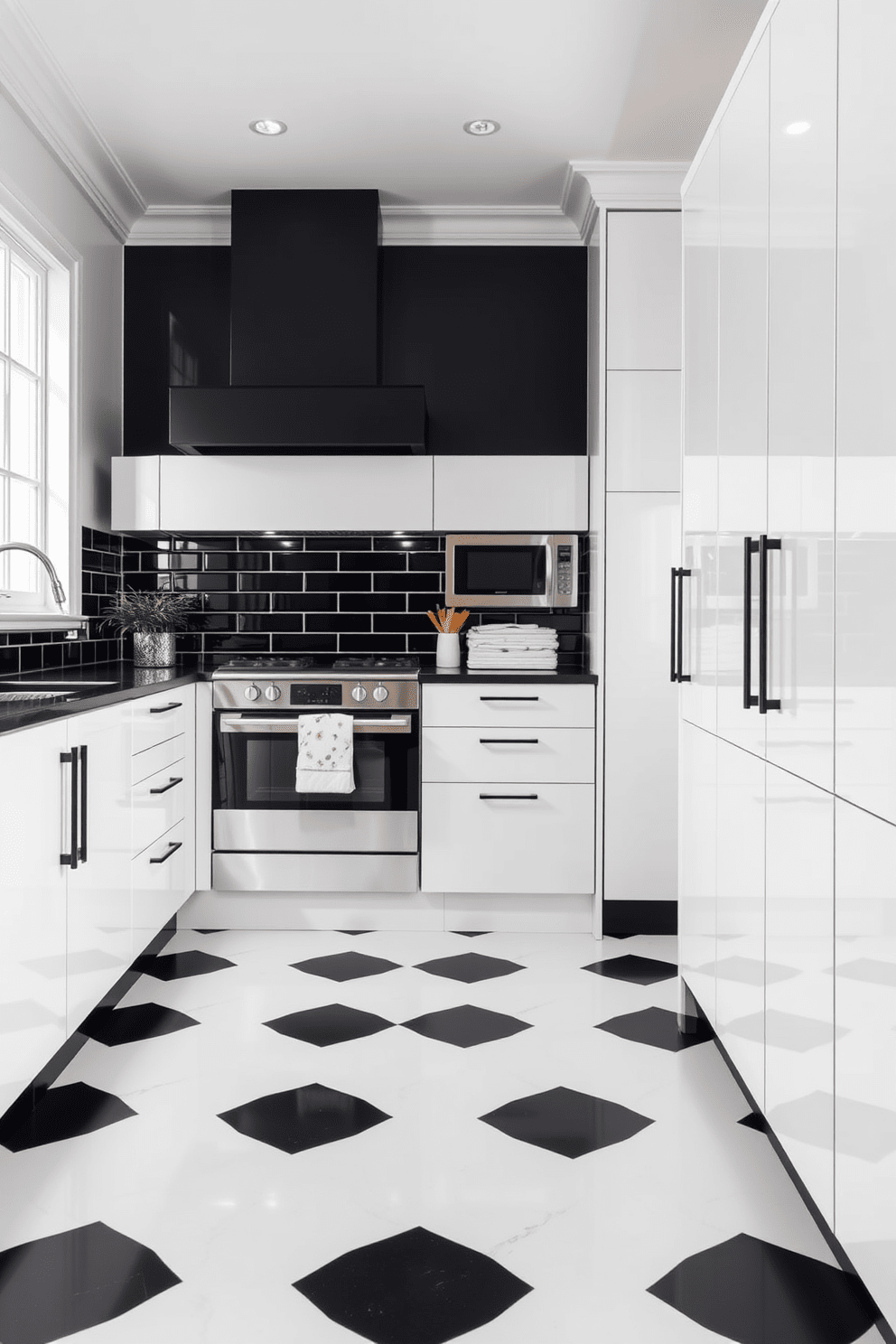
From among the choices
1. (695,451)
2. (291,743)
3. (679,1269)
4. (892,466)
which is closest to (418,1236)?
(679,1269)

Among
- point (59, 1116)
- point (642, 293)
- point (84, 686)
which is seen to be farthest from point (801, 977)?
point (642, 293)

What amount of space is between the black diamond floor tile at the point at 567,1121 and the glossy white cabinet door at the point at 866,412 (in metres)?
1.02

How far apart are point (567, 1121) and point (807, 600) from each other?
1.24m

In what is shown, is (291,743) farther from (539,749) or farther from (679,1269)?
(679,1269)

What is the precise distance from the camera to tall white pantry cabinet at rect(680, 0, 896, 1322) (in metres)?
1.31

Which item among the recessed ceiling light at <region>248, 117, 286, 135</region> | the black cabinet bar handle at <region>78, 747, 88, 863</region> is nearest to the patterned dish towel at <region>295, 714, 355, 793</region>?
the black cabinet bar handle at <region>78, 747, 88, 863</region>

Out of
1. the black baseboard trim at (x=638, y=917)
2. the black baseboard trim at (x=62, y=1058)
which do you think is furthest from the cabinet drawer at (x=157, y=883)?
the black baseboard trim at (x=638, y=917)

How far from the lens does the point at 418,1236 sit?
1.73 metres

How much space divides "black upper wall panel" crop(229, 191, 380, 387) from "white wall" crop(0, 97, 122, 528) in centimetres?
51

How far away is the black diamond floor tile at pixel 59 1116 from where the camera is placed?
6.75ft

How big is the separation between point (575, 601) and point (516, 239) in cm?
147

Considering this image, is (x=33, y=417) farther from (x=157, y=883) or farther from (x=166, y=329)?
(x=157, y=883)

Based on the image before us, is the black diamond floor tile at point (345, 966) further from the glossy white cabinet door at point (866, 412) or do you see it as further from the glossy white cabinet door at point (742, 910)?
the glossy white cabinet door at point (866, 412)

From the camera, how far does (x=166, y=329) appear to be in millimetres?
4105
